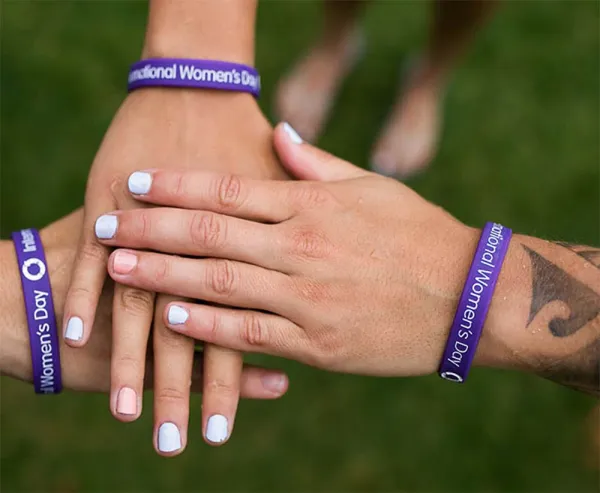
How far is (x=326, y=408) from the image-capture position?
2.17m

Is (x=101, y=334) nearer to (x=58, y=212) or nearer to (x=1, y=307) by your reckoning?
(x=1, y=307)

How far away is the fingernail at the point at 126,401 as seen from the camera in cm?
→ 126

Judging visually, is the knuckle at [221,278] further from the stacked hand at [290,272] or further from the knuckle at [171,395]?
the knuckle at [171,395]

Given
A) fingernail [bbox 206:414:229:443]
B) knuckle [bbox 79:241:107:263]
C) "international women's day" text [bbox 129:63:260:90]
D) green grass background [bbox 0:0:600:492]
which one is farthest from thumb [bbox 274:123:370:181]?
green grass background [bbox 0:0:600:492]

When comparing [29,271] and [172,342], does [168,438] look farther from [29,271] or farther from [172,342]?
[29,271]

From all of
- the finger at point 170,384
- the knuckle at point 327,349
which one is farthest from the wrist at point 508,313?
the finger at point 170,384

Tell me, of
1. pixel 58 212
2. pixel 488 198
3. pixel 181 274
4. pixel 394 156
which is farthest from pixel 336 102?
pixel 181 274

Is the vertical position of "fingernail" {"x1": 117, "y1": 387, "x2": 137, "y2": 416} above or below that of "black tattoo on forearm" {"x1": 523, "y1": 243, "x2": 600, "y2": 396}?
below

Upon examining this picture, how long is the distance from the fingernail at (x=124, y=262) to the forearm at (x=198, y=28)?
1.57 ft

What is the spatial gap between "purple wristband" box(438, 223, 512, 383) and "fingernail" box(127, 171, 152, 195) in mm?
684


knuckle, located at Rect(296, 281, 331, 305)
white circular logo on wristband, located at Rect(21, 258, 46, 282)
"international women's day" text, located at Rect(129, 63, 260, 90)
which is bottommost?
white circular logo on wristband, located at Rect(21, 258, 46, 282)

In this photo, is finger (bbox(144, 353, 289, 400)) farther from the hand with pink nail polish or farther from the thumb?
the thumb

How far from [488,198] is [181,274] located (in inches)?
60.3

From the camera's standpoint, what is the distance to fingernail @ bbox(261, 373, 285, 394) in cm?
139
